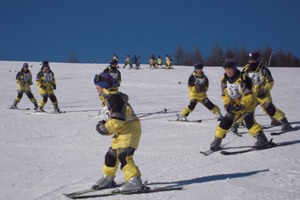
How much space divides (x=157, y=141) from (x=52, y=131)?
3443mm

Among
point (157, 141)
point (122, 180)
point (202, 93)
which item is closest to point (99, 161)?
point (122, 180)

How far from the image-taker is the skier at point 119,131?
499 cm

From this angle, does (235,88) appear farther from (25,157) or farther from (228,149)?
(25,157)

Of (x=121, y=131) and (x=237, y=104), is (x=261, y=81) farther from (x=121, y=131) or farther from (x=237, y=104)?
(x=121, y=131)

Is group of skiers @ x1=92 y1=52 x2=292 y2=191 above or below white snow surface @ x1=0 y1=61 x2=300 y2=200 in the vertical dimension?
above

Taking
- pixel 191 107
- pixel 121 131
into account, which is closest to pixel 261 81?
pixel 191 107

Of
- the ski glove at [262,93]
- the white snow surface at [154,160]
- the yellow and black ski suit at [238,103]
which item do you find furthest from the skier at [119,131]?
the ski glove at [262,93]

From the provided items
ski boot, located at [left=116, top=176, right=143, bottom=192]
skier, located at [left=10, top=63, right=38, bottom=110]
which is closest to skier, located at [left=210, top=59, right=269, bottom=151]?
ski boot, located at [left=116, top=176, right=143, bottom=192]

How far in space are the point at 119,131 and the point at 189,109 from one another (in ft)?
23.0

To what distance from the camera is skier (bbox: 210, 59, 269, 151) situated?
7328 millimetres

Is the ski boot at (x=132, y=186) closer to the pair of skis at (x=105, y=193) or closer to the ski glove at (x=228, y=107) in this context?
the pair of skis at (x=105, y=193)

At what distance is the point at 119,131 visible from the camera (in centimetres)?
522

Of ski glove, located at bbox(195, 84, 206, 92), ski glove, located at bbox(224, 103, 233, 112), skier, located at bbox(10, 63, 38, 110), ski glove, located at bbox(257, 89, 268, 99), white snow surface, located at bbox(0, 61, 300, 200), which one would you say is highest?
skier, located at bbox(10, 63, 38, 110)

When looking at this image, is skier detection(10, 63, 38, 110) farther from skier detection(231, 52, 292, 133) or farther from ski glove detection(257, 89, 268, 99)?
ski glove detection(257, 89, 268, 99)
